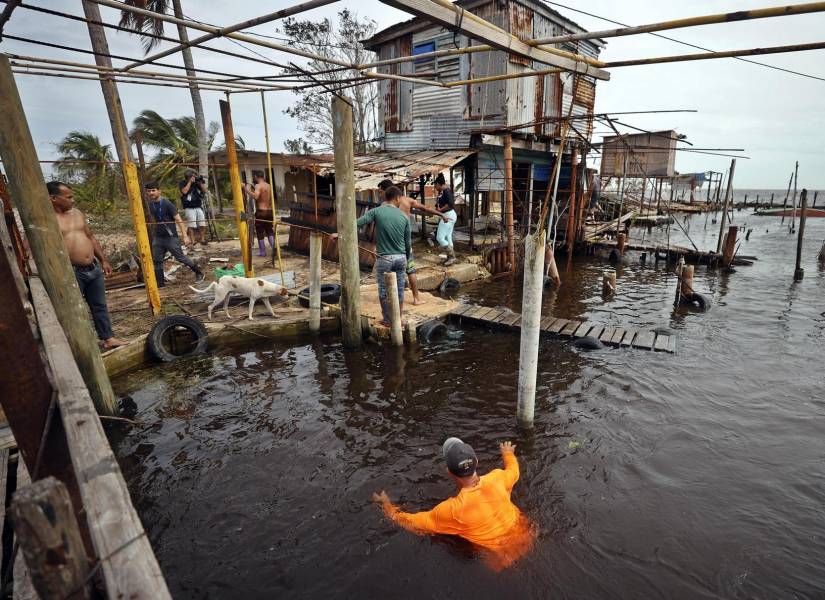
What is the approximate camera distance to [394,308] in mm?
7445

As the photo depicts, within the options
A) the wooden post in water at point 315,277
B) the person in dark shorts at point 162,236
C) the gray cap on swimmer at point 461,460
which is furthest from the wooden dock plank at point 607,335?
the person in dark shorts at point 162,236

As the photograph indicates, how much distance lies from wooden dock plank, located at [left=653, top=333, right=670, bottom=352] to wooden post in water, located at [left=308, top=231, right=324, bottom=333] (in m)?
6.60

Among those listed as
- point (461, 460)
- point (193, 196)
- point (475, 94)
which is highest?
point (475, 94)

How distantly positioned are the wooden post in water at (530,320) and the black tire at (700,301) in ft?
26.9

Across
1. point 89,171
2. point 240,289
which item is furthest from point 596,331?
point 89,171

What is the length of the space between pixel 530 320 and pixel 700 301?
28.8ft

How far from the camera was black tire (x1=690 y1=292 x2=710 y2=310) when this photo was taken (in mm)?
11058

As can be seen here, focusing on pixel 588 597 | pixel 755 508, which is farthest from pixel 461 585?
pixel 755 508

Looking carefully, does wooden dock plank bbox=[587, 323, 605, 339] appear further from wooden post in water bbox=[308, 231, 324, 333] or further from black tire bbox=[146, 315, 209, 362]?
black tire bbox=[146, 315, 209, 362]

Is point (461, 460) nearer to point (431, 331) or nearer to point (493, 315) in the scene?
point (431, 331)

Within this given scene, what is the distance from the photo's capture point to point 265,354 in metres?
7.77

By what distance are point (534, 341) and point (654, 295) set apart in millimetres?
9482

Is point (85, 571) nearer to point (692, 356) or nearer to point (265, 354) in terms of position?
point (265, 354)

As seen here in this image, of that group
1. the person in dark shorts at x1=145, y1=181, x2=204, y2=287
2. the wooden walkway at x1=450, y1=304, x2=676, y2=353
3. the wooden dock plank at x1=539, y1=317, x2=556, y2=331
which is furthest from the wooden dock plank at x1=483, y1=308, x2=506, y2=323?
the person in dark shorts at x1=145, y1=181, x2=204, y2=287
